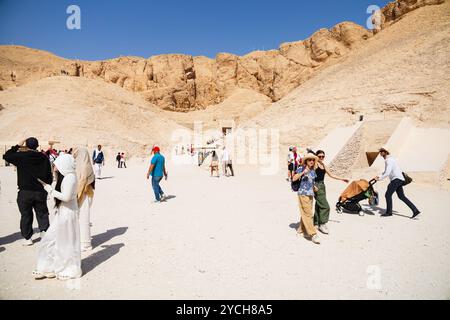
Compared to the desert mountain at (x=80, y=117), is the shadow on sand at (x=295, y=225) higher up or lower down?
lower down

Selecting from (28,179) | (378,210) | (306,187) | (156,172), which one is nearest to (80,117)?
(156,172)

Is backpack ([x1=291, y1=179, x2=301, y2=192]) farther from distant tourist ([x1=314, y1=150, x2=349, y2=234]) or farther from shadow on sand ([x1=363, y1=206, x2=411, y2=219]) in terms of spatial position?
shadow on sand ([x1=363, y1=206, x2=411, y2=219])

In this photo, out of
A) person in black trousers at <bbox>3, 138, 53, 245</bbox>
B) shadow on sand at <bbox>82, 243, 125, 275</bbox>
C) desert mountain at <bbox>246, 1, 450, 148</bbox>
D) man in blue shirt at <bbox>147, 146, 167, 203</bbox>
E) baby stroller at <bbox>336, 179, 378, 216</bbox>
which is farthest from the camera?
desert mountain at <bbox>246, 1, 450, 148</bbox>

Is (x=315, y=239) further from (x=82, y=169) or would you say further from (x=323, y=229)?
(x=82, y=169)

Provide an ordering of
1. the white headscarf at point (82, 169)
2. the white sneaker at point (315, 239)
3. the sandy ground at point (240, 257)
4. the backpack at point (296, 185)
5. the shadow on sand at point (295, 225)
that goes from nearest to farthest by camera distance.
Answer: the sandy ground at point (240, 257), the white headscarf at point (82, 169), the white sneaker at point (315, 239), the backpack at point (296, 185), the shadow on sand at point (295, 225)

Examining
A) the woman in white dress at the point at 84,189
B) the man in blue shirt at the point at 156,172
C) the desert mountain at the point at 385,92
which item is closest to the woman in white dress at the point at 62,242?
the woman in white dress at the point at 84,189

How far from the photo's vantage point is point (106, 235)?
5.57 meters

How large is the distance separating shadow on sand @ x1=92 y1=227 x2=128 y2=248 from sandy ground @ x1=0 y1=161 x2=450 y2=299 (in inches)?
0.8

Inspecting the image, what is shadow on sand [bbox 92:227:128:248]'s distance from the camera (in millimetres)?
5174

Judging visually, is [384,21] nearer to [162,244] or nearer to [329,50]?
[329,50]

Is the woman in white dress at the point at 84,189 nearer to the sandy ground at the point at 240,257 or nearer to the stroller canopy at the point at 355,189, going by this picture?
the sandy ground at the point at 240,257

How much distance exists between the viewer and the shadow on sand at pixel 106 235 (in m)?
5.17

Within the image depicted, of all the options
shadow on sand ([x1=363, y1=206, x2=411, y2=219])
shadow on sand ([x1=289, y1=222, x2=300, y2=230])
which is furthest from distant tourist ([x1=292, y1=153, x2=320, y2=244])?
shadow on sand ([x1=363, y1=206, x2=411, y2=219])

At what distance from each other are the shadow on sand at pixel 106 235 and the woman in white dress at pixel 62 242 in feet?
4.27
